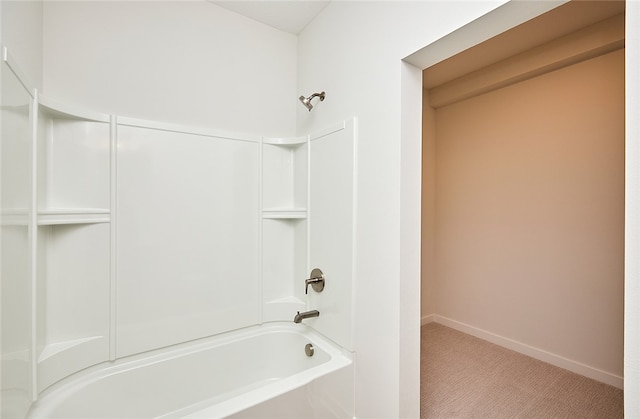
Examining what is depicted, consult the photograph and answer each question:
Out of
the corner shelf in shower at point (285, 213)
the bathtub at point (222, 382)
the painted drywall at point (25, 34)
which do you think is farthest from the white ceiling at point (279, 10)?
the bathtub at point (222, 382)

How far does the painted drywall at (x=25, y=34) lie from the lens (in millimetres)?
931

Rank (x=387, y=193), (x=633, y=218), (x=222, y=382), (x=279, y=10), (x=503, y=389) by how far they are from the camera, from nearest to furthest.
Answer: (x=633, y=218)
(x=387, y=193)
(x=222, y=382)
(x=279, y=10)
(x=503, y=389)

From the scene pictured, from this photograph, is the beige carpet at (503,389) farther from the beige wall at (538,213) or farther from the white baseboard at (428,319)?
the white baseboard at (428,319)

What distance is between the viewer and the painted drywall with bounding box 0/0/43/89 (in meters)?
0.93

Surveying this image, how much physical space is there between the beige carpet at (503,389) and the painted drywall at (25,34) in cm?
258

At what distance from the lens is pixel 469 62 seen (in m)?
2.57

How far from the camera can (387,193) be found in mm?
1346

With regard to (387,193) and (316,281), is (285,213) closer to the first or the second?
(316,281)

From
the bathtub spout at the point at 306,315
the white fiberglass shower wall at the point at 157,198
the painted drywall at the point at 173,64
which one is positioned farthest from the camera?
the bathtub spout at the point at 306,315

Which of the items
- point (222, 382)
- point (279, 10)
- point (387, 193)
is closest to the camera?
point (387, 193)

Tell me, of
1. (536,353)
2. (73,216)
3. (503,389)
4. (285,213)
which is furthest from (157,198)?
(536,353)

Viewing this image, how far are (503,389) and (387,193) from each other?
177 cm

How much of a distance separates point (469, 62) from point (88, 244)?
3122 millimetres

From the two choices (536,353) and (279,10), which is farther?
(536,353)
